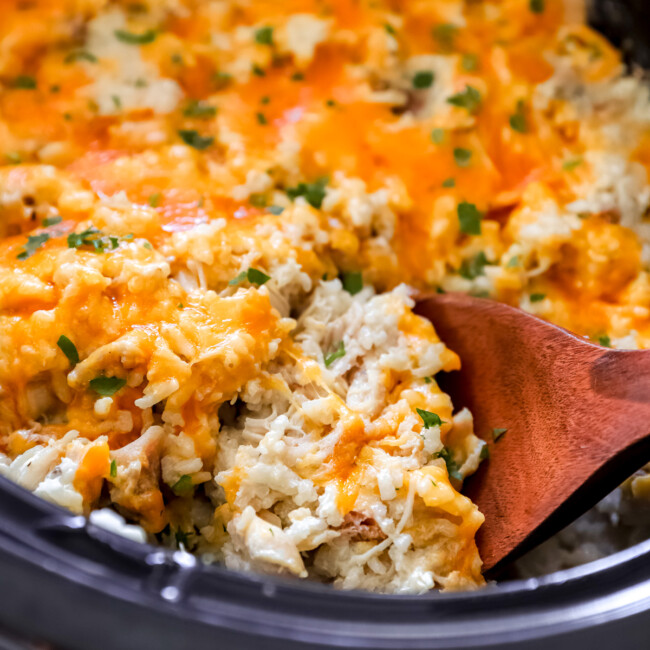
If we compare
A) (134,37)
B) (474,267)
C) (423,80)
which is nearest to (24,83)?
(134,37)

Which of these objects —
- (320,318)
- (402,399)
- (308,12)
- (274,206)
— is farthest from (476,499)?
(308,12)

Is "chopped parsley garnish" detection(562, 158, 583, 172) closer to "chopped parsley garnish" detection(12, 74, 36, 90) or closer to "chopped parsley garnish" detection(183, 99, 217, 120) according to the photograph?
"chopped parsley garnish" detection(183, 99, 217, 120)

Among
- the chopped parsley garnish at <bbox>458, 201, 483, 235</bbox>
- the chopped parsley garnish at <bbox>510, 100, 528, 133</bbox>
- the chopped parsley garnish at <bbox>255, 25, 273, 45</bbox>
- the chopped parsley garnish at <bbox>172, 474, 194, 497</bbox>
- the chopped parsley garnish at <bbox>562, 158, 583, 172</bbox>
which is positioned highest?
the chopped parsley garnish at <bbox>255, 25, 273, 45</bbox>

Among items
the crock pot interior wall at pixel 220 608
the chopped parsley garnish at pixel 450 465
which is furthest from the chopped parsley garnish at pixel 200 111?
the crock pot interior wall at pixel 220 608

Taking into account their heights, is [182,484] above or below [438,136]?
below

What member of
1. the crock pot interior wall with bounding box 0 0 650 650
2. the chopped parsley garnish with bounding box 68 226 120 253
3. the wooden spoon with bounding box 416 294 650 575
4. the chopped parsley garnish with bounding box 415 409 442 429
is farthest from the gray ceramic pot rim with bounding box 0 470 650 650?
the chopped parsley garnish with bounding box 68 226 120 253

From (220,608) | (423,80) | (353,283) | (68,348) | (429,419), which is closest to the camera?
(220,608)

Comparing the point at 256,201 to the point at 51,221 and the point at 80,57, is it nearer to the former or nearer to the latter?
the point at 51,221

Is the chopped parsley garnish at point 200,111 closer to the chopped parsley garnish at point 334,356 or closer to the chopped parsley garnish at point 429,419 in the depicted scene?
the chopped parsley garnish at point 334,356
